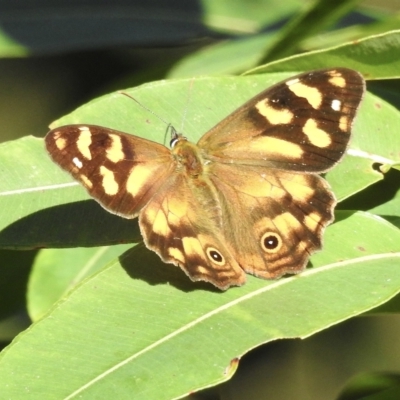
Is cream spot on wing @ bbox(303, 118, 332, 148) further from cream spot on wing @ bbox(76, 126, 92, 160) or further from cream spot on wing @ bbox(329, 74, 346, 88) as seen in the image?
cream spot on wing @ bbox(76, 126, 92, 160)

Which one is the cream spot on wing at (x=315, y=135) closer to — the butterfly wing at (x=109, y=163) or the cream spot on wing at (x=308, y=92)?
→ the cream spot on wing at (x=308, y=92)

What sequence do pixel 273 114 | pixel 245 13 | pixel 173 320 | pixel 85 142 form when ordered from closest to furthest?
pixel 173 320 → pixel 85 142 → pixel 273 114 → pixel 245 13

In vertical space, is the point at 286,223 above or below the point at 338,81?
below

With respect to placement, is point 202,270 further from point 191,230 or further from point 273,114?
point 273,114

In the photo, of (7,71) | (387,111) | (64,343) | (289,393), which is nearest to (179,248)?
(64,343)

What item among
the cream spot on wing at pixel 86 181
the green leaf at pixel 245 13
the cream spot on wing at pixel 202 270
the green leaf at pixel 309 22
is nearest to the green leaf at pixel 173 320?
the cream spot on wing at pixel 202 270

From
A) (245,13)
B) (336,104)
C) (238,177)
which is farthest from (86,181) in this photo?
(245,13)

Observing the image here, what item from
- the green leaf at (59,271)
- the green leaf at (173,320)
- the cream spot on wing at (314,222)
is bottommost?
the green leaf at (59,271)
